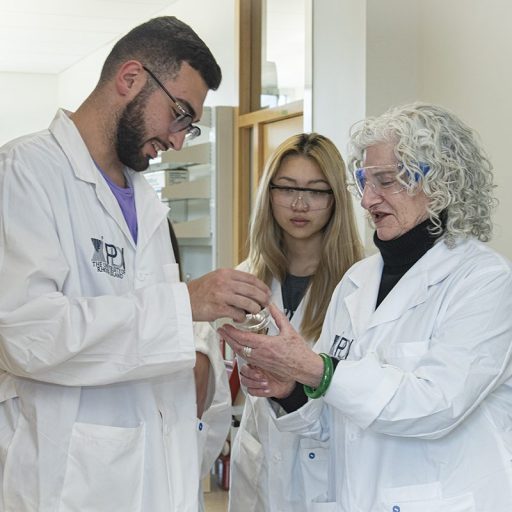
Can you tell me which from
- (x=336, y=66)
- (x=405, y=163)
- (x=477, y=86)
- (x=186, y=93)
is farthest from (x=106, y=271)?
(x=336, y=66)

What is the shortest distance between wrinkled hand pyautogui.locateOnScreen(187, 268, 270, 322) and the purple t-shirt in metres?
0.28

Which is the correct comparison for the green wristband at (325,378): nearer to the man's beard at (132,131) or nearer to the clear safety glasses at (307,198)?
the man's beard at (132,131)

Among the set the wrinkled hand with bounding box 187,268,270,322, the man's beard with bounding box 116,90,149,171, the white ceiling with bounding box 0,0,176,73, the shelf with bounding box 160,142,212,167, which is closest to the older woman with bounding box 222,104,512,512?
the wrinkled hand with bounding box 187,268,270,322

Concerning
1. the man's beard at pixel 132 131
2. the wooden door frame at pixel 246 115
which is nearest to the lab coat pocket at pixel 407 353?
the man's beard at pixel 132 131

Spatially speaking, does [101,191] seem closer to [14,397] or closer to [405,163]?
[14,397]

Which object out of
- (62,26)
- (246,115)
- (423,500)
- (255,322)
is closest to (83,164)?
(255,322)

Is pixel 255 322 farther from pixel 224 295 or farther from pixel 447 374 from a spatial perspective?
pixel 447 374

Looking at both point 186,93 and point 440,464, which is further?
point 186,93

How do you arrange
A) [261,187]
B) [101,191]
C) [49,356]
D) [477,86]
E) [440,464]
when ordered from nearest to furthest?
[49,356]
[440,464]
[101,191]
[261,187]
[477,86]

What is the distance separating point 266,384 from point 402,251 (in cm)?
44

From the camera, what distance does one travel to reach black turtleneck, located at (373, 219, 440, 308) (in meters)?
1.83

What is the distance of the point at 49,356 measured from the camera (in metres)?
1.56

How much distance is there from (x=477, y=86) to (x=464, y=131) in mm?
1221

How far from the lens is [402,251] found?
187 centimetres
